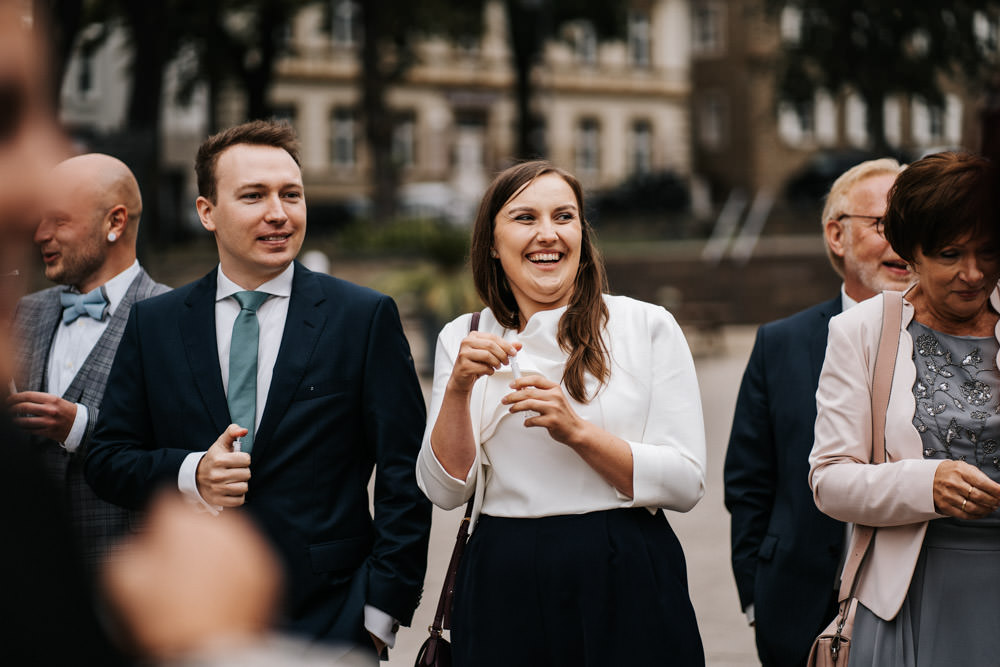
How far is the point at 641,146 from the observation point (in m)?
56.1

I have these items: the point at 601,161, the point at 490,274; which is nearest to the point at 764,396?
the point at 490,274

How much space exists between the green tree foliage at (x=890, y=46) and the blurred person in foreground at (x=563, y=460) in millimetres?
8053

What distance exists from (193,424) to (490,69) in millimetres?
50030

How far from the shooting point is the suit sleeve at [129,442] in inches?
122

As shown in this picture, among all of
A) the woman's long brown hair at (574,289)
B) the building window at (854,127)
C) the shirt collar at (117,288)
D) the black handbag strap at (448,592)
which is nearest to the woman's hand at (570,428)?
the woman's long brown hair at (574,289)

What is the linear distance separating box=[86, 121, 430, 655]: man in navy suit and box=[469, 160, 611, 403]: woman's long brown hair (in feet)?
1.08

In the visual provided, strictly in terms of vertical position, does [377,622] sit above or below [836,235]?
below

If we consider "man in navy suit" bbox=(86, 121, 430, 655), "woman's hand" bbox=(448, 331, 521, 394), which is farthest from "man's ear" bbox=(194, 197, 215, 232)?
"woman's hand" bbox=(448, 331, 521, 394)

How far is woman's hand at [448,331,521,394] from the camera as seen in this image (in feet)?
9.23

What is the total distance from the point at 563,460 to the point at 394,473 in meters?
0.56

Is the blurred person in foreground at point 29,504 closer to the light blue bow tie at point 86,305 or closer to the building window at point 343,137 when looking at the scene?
the light blue bow tie at point 86,305

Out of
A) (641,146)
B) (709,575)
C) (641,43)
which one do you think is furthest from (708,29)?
(709,575)

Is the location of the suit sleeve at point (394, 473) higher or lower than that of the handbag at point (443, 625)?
higher

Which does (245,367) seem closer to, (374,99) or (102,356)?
(102,356)
